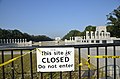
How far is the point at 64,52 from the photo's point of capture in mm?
4676

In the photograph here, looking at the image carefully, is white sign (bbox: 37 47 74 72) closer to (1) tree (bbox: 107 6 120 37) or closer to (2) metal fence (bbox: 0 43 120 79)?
(2) metal fence (bbox: 0 43 120 79)

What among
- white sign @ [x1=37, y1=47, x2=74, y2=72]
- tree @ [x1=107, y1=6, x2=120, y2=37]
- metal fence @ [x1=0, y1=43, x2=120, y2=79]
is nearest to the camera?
white sign @ [x1=37, y1=47, x2=74, y2=72]

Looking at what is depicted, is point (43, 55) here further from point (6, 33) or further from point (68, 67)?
point (6, 33)

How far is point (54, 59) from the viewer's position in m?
4.69

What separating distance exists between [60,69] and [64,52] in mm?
408

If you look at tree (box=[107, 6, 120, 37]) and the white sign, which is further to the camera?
tree (box=[107, 6, 120, 37])

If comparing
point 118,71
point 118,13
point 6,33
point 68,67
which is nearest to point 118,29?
point 118,13

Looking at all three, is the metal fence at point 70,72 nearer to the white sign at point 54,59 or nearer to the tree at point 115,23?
the white sign at point 54,59

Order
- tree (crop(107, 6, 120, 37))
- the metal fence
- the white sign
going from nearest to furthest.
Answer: the white sign
the metal fence
tree (crop(107, 6, 120, 37))

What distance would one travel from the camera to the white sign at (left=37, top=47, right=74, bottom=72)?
467cm

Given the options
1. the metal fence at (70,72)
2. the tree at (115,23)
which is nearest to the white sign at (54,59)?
the metal fence at (70,72)

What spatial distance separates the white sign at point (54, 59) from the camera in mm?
4668

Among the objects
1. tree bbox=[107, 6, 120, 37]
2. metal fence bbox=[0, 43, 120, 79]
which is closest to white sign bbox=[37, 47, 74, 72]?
metal fence bbox=[0, 43, 120, 79]

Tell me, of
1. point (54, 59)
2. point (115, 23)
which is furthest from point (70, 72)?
point (115, 23)
